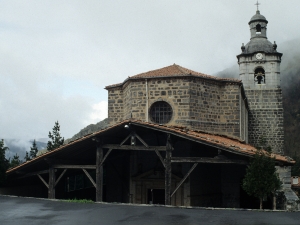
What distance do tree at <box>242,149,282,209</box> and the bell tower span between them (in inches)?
585

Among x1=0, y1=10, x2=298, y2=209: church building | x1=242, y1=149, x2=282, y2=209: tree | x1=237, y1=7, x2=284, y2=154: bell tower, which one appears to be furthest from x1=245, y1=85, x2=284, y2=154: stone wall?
x1=242, y1=149, x2=282, y2=209: tree

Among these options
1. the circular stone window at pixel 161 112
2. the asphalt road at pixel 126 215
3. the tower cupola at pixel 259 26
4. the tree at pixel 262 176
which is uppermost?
the tower cupola at pixel 259 26

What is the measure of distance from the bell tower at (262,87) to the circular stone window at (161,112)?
33.1 feet

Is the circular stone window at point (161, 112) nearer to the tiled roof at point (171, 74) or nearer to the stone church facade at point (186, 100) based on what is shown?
the stone church facade at point (186, 100)

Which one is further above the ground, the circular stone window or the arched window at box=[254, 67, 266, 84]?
the arched window at box=[254, 67, 266, 84]

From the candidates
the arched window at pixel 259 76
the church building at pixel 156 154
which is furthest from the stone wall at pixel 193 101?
the arched window at pixel 259 76

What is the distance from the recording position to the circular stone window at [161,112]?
1833cm

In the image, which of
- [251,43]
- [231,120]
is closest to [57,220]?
[231,120]

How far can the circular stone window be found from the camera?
60.1 ft

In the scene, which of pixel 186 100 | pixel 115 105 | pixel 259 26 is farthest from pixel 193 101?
pixel 259 26

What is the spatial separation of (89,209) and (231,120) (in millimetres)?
10291

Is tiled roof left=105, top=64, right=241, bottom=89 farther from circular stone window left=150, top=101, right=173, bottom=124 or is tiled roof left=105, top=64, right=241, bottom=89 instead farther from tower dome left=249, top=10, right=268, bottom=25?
tower dome left=249, top=10, right=268, bottom=25

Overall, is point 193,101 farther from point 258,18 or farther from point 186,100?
point 258,18

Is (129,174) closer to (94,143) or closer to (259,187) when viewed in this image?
(94,143)
